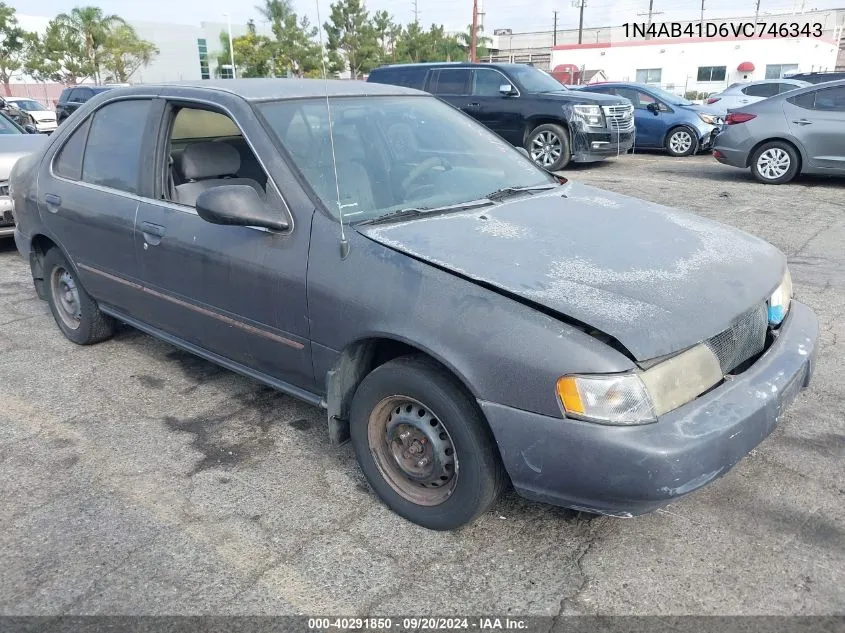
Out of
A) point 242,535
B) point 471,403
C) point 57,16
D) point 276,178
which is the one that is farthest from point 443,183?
point 57,16

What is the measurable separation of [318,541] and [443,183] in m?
1.74

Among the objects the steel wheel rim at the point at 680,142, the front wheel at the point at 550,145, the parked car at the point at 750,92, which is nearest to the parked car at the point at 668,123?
the steel wheel rim at the point at 680,142

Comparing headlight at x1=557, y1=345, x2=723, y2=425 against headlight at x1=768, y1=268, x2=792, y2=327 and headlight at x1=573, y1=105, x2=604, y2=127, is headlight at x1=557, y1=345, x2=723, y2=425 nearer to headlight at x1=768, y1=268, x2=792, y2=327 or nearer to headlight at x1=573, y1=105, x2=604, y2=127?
headlight at x1=768, y1=268, x2=792, y2=327

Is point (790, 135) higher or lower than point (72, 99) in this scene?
lower

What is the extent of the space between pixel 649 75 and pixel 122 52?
3665cm

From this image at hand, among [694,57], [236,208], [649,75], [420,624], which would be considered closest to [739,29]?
[694,57]

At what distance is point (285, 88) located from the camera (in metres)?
3.51

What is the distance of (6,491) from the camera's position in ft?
10.2

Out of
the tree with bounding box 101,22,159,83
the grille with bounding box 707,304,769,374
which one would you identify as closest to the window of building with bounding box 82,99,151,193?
the grille with bounding box 707,304,769,374

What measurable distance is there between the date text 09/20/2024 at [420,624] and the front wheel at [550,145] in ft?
33.7

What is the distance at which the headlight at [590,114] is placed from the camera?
11.6m

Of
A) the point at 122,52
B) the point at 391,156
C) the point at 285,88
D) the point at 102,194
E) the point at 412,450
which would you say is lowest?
the point at 412,450

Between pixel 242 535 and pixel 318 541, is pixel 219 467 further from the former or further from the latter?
pixel 318 541

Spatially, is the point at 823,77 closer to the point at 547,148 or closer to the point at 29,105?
the point at 547,148
